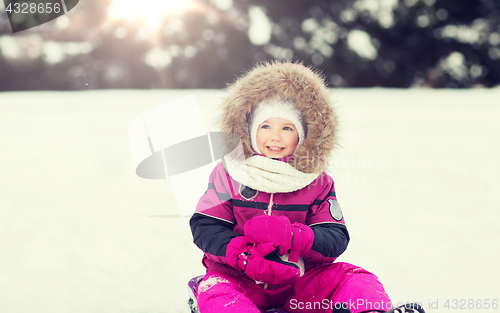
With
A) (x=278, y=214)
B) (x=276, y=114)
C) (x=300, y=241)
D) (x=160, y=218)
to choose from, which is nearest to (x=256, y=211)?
(x=278, y=214)

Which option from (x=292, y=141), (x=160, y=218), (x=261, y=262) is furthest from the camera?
(x=160, y=218)

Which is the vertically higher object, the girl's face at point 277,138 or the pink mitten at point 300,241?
the girl's face at point 277,138

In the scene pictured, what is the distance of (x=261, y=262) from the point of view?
0.97m

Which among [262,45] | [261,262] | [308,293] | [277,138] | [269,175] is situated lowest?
[308,293]

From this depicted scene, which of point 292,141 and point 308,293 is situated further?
point 292,141

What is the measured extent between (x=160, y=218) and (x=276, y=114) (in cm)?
114

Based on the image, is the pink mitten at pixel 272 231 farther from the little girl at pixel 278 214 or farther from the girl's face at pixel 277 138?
the girl's face at pixel 277 138

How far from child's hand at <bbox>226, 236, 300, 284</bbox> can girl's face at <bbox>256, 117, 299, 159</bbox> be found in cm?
29

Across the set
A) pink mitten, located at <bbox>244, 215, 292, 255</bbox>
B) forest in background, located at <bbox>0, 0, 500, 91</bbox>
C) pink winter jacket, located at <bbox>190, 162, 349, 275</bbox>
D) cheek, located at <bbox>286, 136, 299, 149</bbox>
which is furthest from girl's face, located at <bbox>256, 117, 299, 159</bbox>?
forest in background, located at <bbox>0, 0, 500, 91</bbox>

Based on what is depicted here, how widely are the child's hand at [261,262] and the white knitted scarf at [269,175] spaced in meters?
0.18

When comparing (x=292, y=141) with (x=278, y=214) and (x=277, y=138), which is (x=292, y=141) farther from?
(x=278, y=214)

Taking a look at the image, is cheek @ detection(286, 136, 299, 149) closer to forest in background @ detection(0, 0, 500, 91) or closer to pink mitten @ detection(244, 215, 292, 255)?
pink mitten @ detection(244, 215, 292, 255)

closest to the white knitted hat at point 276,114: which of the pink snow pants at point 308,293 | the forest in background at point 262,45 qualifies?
the pink snow pants at point 308,293

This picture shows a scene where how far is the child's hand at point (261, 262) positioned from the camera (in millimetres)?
963
